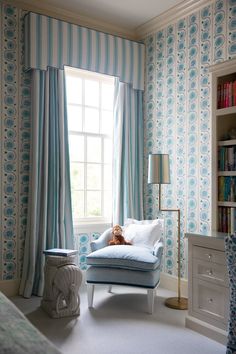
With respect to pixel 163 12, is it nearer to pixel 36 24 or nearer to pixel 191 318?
pixel 36 24

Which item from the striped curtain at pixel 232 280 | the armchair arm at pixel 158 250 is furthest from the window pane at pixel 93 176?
the striped curtain at pixel 232 280

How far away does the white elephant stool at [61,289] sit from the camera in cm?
307

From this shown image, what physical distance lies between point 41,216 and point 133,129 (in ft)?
5.08

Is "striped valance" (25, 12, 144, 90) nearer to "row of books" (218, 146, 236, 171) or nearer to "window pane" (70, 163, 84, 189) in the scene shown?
"window pane" (70, 163, 84, 189)

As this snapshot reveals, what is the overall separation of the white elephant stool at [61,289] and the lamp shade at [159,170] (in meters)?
1.13

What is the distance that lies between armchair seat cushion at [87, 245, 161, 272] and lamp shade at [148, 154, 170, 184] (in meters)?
0.68

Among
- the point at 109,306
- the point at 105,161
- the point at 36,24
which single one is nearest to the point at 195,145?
the point at 105,161

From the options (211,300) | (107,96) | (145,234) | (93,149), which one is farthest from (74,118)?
(211,300)

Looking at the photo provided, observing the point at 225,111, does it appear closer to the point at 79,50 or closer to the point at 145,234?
the point at 145,234

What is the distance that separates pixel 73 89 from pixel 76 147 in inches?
26.7

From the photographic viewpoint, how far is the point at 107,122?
4.47 m

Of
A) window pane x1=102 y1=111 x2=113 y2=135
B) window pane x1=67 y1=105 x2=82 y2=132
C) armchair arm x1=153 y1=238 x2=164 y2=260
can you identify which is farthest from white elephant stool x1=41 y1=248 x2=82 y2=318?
window pane x1=102 y1=111 x2=113 y2=135

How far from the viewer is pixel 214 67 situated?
304 centimetres

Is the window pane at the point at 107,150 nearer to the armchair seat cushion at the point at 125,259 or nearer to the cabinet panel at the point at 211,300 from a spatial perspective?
the armchair seat cushion at the point at 125,259
